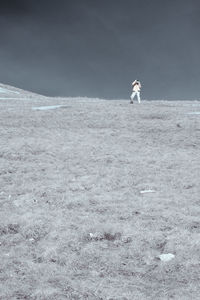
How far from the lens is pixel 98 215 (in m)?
10.6

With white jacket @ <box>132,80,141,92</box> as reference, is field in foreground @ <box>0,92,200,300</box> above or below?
below

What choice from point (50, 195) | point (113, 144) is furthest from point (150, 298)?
point (113, 144)

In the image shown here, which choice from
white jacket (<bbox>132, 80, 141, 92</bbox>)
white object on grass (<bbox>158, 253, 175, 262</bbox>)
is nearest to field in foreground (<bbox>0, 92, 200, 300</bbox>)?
white object on grass (<bbox>158, 253, 175, 262</bbox>)

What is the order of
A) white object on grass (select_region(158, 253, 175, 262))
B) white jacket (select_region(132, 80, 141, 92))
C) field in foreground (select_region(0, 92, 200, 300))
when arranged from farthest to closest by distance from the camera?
white jacket (select_region(132, 80, 141, 92)), white object on grass (select_region(158, 253, 175, 262)), field in foreground (select_region(0, 92, 200, 300))

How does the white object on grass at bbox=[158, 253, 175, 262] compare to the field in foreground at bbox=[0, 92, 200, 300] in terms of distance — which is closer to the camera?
the field in foreground at bbox=[0, 92, 200, 300]

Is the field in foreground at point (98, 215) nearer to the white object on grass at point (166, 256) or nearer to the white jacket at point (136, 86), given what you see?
the white object on grass at point (166, 256)

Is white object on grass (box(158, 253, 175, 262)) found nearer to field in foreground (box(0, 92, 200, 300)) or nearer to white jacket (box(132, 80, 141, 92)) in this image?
field in foreground (box(0, 92, 200, 300))

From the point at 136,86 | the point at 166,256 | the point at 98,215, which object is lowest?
the point at 166,256

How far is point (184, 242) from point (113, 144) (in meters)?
12.3

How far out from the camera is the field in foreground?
7191mm

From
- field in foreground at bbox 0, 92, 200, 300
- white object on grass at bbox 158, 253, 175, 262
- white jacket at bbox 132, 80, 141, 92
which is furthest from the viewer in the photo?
white jacket at bbox 132, 80, 141, 92

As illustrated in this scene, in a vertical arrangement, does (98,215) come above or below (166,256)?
above

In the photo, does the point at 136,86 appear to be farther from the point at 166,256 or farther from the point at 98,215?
the point at 166,256

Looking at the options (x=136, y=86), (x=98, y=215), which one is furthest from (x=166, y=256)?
(x=136, y=86)
